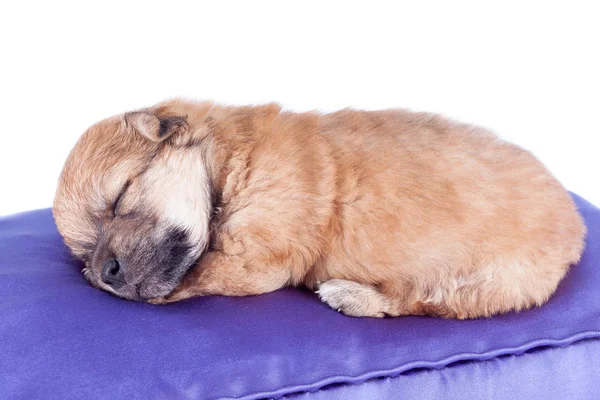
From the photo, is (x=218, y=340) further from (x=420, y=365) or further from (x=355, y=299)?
(x=420, y=365)

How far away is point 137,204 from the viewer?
3.15 m

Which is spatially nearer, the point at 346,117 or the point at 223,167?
the point at 223,167

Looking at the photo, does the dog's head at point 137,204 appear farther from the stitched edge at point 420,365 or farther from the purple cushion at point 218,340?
the stitched edge at point 420,365

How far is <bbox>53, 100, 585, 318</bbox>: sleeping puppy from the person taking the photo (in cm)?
321

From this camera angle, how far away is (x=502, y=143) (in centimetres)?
365

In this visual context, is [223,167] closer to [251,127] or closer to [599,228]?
[251,127]

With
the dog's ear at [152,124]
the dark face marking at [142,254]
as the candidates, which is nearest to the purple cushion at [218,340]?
the dark face marking at [142,254]

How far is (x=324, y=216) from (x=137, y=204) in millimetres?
919

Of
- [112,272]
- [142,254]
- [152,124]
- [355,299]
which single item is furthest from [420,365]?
[152,124]

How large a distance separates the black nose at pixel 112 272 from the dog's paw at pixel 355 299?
39.5 inches

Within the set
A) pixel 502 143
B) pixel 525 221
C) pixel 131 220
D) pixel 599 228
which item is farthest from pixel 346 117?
pixel 599 228

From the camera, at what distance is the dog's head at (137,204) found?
3088mm

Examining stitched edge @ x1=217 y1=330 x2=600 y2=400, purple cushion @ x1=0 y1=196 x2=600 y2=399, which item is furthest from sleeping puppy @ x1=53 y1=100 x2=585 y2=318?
stitched edge @ x1=217 y1=330 x2=600 y2=400

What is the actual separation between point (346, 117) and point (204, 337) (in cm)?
149
